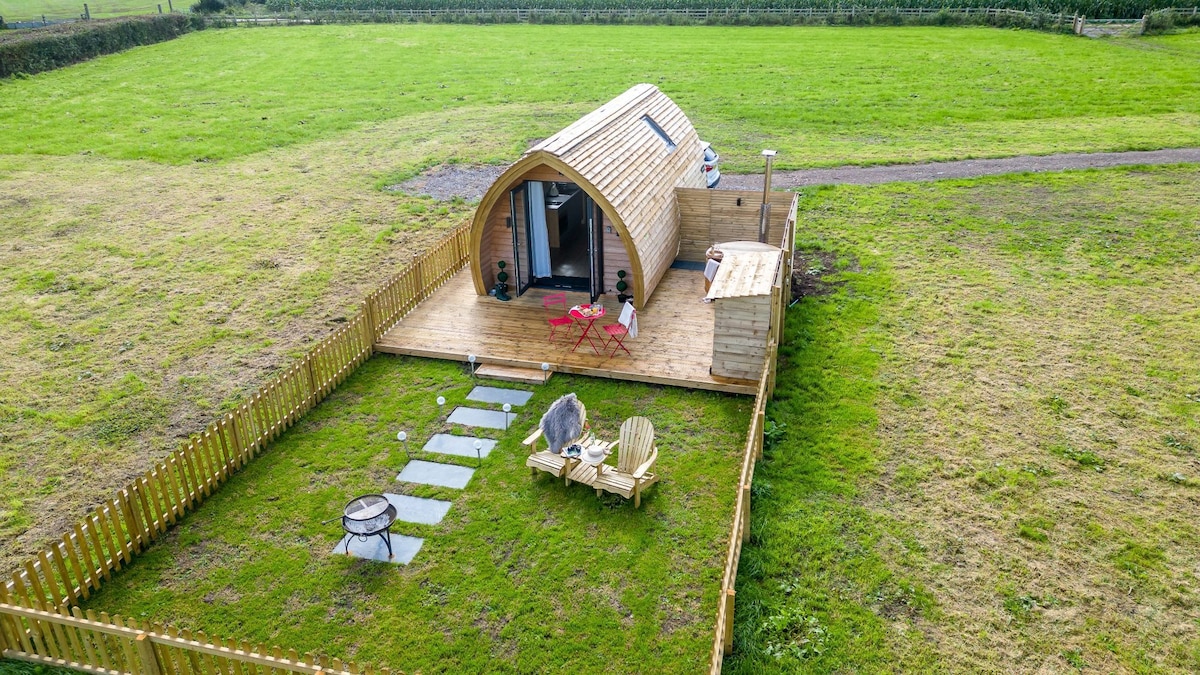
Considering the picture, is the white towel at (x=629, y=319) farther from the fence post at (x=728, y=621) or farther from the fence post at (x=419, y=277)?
the fence post at (x=728, y=621)

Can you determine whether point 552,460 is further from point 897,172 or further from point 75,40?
point 75,40

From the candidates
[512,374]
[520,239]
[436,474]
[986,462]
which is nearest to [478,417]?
[512,374]

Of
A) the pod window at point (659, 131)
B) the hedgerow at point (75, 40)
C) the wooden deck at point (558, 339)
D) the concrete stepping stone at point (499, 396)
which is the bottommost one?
the concrete stepping stone at point (499, 396)

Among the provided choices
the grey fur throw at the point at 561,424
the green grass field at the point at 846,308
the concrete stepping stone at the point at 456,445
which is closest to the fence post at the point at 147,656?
the green grass field at the point at 846,308

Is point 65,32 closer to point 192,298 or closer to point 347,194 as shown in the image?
point 347,194

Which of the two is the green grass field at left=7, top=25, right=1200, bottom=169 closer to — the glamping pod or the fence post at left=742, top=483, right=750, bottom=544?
the glamping pod

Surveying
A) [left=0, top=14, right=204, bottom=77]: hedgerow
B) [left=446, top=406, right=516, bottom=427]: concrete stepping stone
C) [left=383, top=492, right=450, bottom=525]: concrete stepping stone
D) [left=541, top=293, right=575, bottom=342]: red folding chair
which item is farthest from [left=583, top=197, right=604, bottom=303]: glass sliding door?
[left=0, top=14, right=204, bottom=77]: hedgerow

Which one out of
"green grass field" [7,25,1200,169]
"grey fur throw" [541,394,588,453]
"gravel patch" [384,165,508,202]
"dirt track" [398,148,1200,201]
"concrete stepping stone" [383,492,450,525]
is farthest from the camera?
"green grass field" [7,25,1200,169]

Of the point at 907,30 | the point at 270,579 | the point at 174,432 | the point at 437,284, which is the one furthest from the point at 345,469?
the point at 907,30
